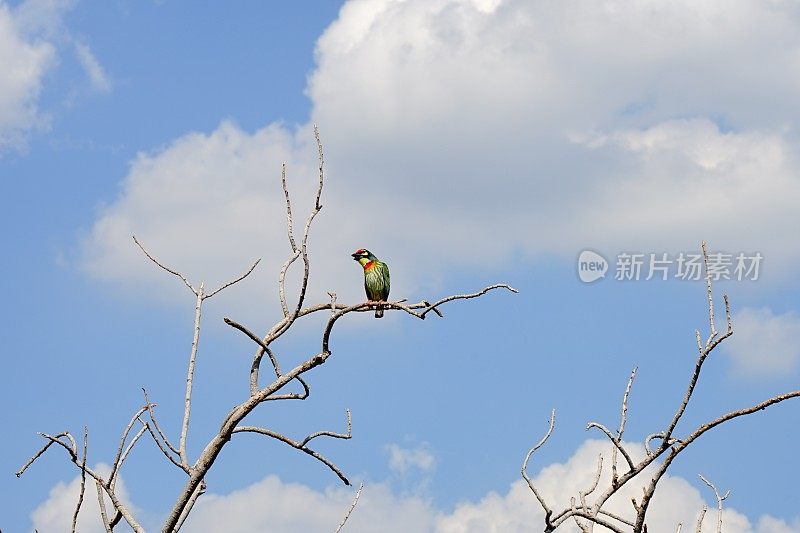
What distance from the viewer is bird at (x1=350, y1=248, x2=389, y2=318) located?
45.8 feet

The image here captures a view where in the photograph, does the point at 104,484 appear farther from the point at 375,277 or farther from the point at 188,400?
the point at 375,277

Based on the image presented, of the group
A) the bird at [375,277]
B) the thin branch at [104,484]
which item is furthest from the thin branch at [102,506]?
the bird at [375,277]

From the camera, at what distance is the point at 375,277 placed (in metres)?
14.0

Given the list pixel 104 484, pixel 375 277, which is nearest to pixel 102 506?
pixel 104 484

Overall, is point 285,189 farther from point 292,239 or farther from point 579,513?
point 579,513

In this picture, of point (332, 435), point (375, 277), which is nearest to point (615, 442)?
point (332, 435)

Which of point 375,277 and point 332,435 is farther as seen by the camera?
point 375,277

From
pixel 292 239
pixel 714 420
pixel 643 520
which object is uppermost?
pixel 292 239

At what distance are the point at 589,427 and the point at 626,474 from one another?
1.56 feet

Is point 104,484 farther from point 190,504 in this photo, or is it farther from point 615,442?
point 615,442

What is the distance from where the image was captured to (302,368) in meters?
6.43

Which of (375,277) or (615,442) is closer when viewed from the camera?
(615,442)

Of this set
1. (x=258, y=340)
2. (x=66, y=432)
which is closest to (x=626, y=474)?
(x=258, y=340)

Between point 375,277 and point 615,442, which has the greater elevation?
point 375,277
